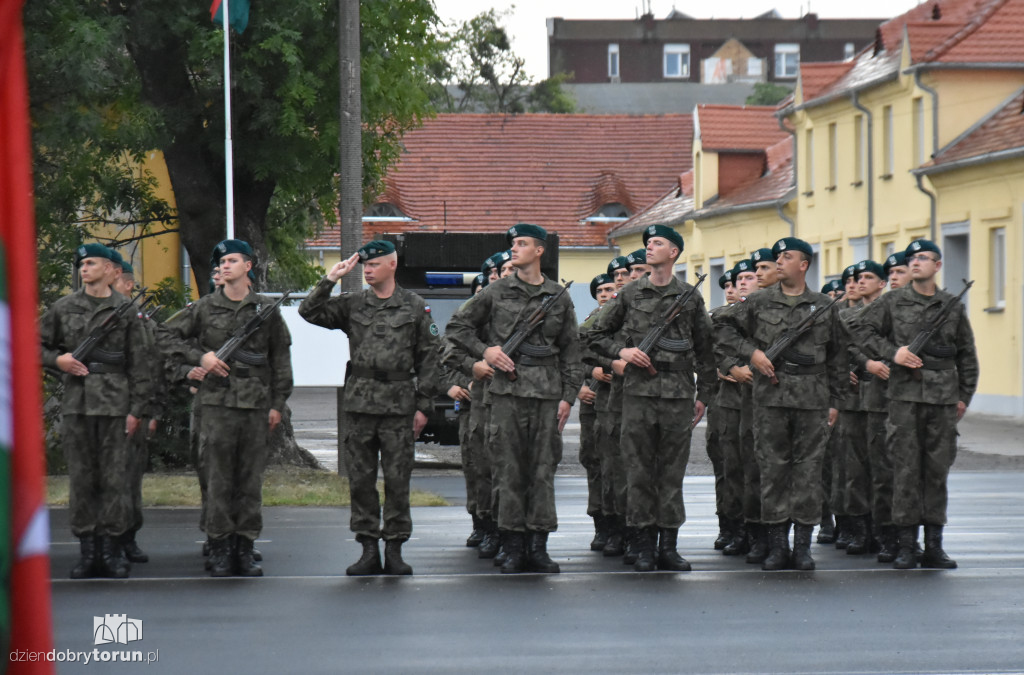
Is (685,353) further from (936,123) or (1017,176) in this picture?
(936,123)

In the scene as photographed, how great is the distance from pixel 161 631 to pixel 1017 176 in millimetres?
25128

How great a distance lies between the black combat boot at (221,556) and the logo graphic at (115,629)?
1.75 m

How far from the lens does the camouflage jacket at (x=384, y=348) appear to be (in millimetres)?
10266

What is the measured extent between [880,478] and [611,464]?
73.9 inches

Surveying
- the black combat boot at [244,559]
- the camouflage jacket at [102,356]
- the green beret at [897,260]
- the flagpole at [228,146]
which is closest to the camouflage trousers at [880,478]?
the green beret at [897,260]

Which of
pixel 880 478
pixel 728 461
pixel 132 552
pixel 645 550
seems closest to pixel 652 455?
pixel 645 550

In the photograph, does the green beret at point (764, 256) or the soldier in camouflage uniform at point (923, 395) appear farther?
the green beret at point (764, 256)

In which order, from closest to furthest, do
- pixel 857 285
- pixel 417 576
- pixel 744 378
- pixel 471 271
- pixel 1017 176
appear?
1. pixel 417 576
2. pixel 744 378
3. pixel 857 285
4. pixel 471 271
5. pixel 1017 176

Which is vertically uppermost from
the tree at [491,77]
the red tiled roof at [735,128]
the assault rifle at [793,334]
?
the tree at [491,77]

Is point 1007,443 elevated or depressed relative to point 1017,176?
depressed

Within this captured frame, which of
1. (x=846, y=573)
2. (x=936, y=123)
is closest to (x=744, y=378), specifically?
(x=846, y=573)

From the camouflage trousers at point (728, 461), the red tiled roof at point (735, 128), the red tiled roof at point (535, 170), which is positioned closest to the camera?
the camouflage trousers at point (728, 461)

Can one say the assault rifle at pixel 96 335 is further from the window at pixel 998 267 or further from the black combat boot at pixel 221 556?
the window at pixel 998 267

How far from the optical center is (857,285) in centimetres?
1284
